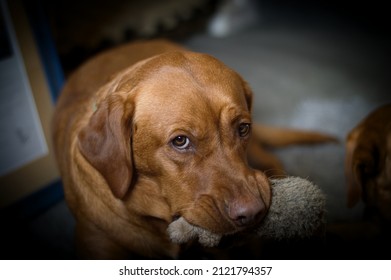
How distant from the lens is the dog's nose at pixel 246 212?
4.04 ft

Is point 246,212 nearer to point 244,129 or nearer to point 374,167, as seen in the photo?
point 244,129

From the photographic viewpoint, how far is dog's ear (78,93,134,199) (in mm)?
1405

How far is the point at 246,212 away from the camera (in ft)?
4.03

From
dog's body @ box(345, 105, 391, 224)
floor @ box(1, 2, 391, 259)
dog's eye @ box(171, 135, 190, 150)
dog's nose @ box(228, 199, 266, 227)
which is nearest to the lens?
dog's nose @ box(228, 199, 266, 227)

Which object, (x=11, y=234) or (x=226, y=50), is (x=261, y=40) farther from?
(x=11, y=234)

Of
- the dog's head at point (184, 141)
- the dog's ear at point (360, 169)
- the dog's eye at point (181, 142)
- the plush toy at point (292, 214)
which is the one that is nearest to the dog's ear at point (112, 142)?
the dog's head at point (184, 141)

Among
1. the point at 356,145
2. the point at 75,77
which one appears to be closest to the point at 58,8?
the point at 75,77

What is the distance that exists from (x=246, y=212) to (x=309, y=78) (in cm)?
174

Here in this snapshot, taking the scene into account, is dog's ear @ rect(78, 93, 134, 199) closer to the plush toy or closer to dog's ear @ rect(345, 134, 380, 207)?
the plush toy

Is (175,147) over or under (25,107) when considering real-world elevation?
over

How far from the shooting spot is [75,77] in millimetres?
2258

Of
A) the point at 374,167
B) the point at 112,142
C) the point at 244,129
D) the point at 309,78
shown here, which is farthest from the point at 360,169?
the point at 309,78

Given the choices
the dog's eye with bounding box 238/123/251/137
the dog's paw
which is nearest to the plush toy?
the dog's paw
